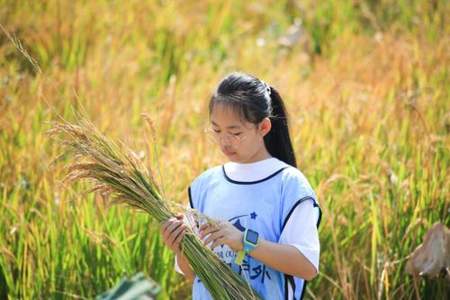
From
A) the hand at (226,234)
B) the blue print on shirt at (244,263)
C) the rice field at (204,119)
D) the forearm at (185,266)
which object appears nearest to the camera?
the hand at (226,234)

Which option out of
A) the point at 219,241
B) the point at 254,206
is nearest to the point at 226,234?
the point at 219,241

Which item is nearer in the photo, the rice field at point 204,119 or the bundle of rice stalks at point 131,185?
the bundle of rice stalks at point 131,185

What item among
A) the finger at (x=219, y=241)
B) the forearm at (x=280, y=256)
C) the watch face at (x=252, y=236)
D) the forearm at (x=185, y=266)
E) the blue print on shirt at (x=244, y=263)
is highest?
the watch face at (x=252, y=236)

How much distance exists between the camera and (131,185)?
2.22m

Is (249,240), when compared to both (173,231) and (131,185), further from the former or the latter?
(131,185)

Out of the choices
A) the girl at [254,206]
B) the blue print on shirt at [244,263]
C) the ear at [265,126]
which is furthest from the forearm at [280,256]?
the ear at [265,126]

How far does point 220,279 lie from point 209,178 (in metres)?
0.30

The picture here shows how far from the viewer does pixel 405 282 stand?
9.62 feet

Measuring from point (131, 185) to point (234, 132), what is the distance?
0.34 meters

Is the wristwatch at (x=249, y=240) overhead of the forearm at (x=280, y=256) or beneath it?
overhead

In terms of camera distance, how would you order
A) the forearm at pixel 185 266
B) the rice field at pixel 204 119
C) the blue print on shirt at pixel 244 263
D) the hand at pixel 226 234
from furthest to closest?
the rice field at pixel 204 119, the forearm at pixel 185 266, the blue print on shirt at pixel 244 263, the hand at pixel 226 234

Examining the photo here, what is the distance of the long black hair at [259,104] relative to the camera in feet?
7.09

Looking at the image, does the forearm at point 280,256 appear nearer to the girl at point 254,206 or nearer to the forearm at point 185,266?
the girl at point 254,206

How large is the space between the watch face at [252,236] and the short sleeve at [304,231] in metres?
0.11
